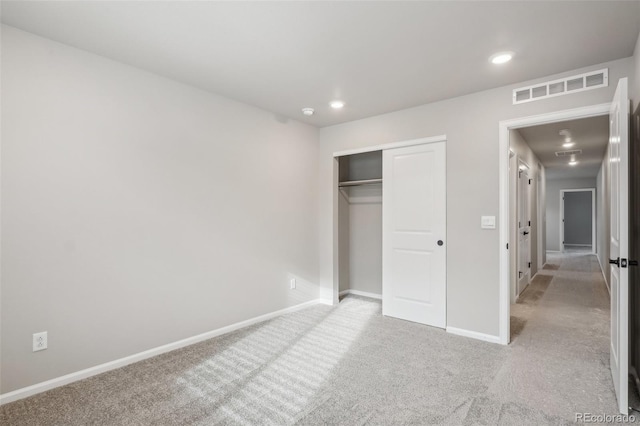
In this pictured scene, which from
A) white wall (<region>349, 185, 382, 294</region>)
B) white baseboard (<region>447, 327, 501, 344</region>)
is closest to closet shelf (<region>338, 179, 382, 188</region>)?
white wall (<region>349, 185, 382, 294</region>)

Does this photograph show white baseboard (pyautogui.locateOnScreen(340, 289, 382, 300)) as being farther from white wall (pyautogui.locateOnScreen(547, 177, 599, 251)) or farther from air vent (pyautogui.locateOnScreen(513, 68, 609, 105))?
white wall (pyautogui.locateOnScreen(547, 177, 599, 251))

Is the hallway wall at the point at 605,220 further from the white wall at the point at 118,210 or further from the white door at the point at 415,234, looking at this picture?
the white wall at the point at 118,210

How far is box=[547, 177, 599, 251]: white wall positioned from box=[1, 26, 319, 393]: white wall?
10.7 m

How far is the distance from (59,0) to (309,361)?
3008 millimetres

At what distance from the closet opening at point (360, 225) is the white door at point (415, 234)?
80cm

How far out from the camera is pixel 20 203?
221 cm

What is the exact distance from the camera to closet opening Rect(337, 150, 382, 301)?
4859mm

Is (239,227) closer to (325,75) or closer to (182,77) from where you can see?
(182,77)

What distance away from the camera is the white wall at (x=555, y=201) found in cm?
1065

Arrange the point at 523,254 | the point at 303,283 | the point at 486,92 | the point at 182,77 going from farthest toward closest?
the point at 523,254, the point at 303,283, the point at 486,92, the point at 182,77

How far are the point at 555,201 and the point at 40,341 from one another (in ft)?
43.0

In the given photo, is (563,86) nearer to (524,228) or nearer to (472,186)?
(472,186)

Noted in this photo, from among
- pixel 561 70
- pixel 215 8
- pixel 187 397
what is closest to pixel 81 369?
pixel 187 397

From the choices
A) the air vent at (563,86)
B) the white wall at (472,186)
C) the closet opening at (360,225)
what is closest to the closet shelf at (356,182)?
the closet opening at (360,225)
